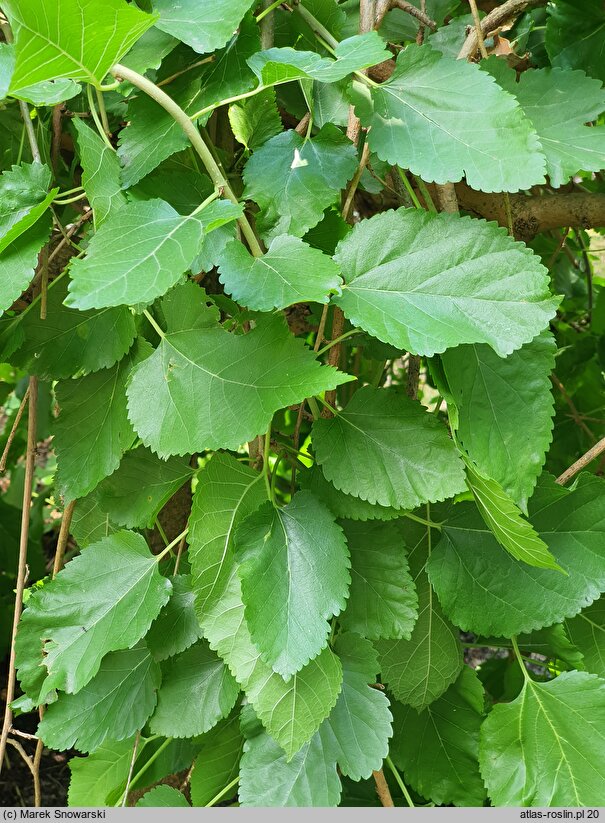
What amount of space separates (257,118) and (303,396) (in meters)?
0.24

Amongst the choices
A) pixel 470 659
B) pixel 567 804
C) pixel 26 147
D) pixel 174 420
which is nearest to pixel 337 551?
pixel 174 420

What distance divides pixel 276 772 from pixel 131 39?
0.46 m

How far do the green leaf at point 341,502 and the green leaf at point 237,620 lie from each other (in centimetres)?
4

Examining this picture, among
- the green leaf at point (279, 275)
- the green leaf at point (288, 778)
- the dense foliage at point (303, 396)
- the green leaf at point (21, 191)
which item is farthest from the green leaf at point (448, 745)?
the green leaf at point (21, 191)

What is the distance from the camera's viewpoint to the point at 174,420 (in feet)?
1.39

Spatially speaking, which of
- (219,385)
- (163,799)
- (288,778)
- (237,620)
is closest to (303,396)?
(219,385)

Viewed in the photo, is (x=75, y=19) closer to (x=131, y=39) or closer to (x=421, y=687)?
(x=131, y=39)

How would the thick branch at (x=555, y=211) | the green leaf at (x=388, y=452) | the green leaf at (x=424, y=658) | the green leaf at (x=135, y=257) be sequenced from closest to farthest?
1. the green leaf at (x=135, y=257)
2. the green leaf at (x=388, y=452)
3. the green leaf at (x=424, y=658)
4. the thick branch at (x=555, y=211)

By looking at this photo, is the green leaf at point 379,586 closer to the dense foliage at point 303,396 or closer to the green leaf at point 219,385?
the dense foliage at point 303,396

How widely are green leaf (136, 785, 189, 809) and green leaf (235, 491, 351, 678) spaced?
0.24m

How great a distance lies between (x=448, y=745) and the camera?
59 cm

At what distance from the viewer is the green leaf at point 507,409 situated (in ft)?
1.50

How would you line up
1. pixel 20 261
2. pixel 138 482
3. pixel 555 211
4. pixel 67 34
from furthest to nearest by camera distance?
pixel 555 211
pixel 138 482
pixel 20 261
pixel 67 34

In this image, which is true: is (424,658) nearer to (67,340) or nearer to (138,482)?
(138,482)
